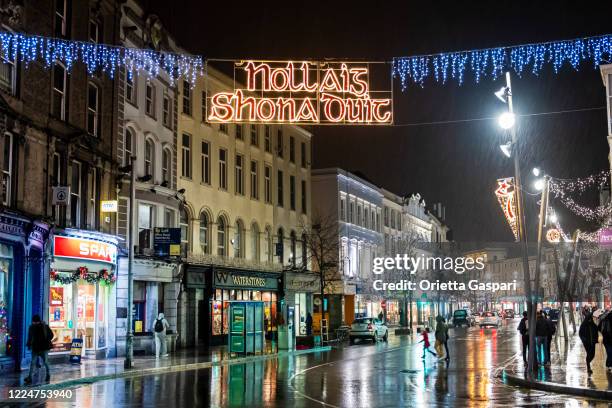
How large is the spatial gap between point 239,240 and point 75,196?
17.8 metres

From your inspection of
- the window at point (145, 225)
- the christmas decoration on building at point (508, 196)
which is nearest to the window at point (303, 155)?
the window at point (145, 225)

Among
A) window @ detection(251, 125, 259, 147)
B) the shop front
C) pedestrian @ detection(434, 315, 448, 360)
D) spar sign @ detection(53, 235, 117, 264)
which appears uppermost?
window @ detection(251, 125, 259, 147)

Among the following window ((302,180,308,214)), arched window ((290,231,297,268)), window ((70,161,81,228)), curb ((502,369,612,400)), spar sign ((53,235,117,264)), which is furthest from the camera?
window ((302,180,308,214))

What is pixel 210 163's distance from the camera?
4394cm

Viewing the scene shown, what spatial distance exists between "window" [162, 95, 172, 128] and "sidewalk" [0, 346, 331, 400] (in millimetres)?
10953

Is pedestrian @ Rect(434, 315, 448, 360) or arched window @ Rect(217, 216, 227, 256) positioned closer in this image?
pedestrian @ Rect(434, 315, 448, 360)

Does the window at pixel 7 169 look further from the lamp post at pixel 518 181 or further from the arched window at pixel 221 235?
the arched window at pixel 221 235

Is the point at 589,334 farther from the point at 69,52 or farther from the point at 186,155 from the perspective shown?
the point at 186,155

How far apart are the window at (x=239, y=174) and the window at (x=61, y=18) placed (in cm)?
1913

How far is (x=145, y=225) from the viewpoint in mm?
36469

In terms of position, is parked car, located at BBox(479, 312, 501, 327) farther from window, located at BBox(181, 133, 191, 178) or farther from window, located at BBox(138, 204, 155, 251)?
window, located at BBox(138, 204, 155, 251)

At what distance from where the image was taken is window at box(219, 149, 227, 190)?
45.3 meters

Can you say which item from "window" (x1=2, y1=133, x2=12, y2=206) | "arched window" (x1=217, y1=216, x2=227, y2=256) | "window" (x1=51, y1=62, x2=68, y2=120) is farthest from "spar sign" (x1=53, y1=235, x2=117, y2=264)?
"arched window" (x1=217, y1=216, x2=227, y2=256)

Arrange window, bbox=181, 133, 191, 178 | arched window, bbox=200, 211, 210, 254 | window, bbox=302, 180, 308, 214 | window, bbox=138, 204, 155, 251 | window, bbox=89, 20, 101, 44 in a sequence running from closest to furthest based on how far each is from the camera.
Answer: window, bbox=89, 20, 101, 44 → window, bbox=138, 204, 155, 251 → window, bbox=181, 133, 191, 178 → arched window, bbox=200, 211, 210, 254 → window, bbox=302, 180, 308, 214
